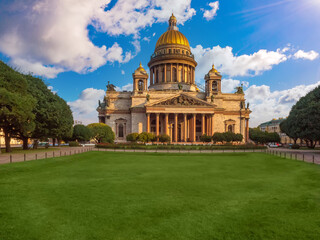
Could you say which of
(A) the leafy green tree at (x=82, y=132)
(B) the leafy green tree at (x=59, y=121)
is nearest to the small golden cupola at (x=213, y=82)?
(A) the leafy green tree at (x=82, y=132)

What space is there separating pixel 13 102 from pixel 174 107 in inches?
1785

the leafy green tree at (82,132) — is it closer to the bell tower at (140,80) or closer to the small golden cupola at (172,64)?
the bell tower at (140,80)

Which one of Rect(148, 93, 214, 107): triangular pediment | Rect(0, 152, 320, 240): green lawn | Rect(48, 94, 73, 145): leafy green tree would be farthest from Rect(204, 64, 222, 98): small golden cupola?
Rect(0, 152, 320, 240): green lawn

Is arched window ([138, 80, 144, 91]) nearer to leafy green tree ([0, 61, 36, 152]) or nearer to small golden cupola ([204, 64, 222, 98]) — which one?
small golden cupola ([204, 64, 222, 98])

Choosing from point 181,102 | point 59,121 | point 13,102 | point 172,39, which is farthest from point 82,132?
point 172,39

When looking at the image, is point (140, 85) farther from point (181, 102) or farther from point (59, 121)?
point (59, 121)

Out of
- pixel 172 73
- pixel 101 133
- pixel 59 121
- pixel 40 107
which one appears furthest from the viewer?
pixel 172 73

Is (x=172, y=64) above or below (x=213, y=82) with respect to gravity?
above

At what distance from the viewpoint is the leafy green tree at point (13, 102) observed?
28.7 m

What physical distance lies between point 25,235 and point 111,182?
23.8ft

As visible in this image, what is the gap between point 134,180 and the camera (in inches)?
599

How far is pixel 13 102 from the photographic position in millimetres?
29141

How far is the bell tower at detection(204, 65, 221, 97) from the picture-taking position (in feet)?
251

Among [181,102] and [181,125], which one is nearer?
[181,102]
